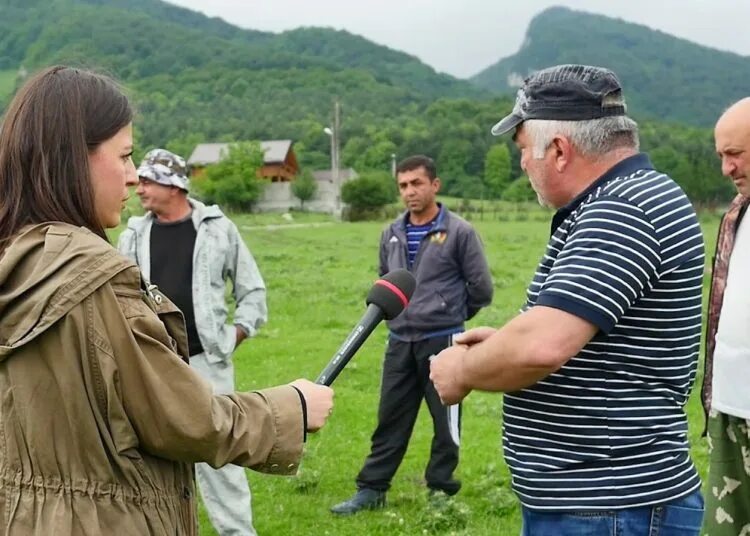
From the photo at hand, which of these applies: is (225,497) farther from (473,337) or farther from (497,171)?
(497,171)

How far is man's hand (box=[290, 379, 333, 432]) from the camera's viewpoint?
280cm

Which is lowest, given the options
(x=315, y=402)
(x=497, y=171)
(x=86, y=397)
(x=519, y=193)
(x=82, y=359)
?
(x=519, y=193)

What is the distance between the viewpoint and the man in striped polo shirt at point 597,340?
9.05 ft

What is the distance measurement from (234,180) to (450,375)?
243 ft

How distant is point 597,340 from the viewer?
2.89 meters

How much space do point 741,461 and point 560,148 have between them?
2369 mm

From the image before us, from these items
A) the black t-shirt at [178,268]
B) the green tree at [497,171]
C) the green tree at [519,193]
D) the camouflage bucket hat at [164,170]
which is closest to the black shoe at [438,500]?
the black t-shirt at [178,268]

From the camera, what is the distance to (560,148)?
3045 mm

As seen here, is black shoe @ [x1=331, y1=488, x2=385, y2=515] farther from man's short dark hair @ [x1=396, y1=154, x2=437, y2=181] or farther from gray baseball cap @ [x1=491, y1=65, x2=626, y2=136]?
gray baseball cap @ [x1=491, y1=65, x2=626, y2=136]

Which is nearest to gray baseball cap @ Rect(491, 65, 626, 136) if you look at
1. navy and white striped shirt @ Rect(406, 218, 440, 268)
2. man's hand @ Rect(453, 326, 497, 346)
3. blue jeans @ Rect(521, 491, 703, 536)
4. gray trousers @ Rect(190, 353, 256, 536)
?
man's hand @ Rect(453, 326, 497, 346)

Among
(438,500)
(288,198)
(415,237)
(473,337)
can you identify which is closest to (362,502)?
(438,500)

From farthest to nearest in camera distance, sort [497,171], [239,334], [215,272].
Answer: [497,171], [239,334], [215,272]

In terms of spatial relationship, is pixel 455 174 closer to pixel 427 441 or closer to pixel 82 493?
pixel 427 441

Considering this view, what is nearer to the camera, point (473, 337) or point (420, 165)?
point (473, 337)
